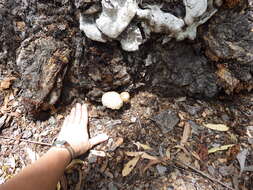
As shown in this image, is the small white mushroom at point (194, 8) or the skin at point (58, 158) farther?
the small white mushroom at point (194, 8)

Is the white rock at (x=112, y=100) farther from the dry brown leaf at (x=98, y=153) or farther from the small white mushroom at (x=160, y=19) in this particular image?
the small white mushroom at (x=160, y=19)

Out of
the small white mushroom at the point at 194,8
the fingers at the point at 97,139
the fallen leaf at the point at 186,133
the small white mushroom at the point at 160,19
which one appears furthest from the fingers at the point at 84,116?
the small white mushroom at the point at 194,8

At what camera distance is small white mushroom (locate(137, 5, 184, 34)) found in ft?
5.44

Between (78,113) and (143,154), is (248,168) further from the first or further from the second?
(78,113)

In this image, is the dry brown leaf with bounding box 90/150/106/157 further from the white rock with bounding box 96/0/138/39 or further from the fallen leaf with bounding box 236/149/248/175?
the fallen leaf with bounding box 236/149/248/175

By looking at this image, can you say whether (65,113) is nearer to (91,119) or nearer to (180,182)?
(91,119)

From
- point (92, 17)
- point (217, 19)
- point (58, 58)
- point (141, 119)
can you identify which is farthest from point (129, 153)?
point (217, 19)

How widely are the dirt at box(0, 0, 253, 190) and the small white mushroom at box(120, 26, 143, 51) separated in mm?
85

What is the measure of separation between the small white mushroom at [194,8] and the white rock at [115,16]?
381 mm

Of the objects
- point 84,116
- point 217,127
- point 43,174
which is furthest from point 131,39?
point 43,174

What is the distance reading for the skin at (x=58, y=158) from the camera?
56.2 inches

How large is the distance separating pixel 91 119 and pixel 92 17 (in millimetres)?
906

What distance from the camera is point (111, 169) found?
5.86 ft

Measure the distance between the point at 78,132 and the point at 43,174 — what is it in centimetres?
48
